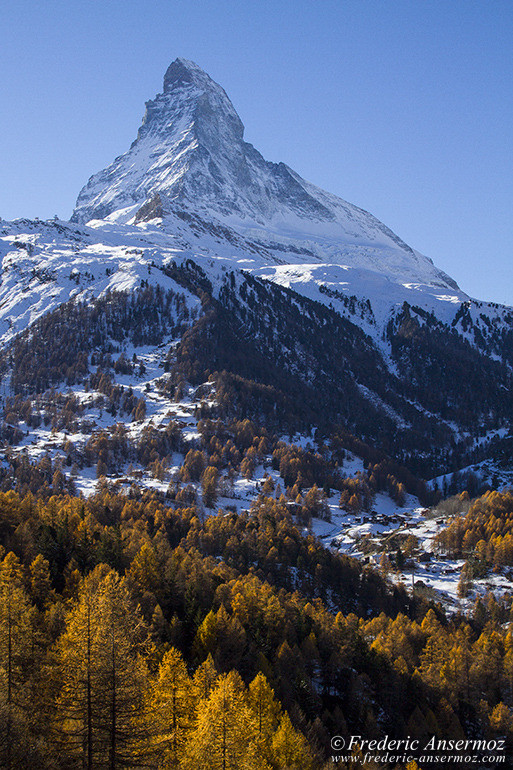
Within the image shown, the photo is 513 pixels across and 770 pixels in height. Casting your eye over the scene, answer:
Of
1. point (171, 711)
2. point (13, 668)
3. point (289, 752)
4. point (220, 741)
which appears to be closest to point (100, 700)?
point (220, 741)

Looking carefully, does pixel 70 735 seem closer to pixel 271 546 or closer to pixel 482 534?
pixel 271 546

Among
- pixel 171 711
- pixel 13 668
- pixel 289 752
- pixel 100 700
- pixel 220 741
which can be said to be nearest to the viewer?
pixel 100 700

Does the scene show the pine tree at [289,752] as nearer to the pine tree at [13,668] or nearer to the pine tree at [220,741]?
the pine tree at [220,741]

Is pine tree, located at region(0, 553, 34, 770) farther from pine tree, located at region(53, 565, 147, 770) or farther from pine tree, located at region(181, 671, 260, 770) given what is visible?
pine tree, located at region(181, 671, 260, 770)

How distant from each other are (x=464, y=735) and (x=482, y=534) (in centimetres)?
11609

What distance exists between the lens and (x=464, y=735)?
275ft

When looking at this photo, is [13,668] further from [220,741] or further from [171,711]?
[220,741]

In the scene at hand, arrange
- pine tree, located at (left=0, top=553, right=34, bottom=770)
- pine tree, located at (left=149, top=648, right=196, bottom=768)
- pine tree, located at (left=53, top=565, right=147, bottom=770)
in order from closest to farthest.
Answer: pine tree, located at (left=0, top=553, right=34, bottom=770)
pine tree, located at (left=53, top=565, right=147, bottom=770)
pine tree, located at (left=149, top=648, right=196, bottom=768)

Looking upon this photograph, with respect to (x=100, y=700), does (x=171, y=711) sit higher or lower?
lower

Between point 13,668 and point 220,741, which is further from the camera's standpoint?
point 13,668

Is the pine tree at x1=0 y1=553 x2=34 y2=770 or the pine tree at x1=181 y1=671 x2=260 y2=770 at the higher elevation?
the pine tree at x1=0 y1=553 x2=34 y2=770

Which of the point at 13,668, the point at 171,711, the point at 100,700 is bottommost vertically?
the point at 171,711

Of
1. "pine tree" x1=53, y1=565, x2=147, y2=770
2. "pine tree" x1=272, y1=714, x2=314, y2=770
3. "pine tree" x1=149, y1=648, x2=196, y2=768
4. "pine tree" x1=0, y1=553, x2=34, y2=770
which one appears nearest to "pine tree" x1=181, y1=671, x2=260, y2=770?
"pine tree" x1=149, y1=648, x2=196, y2=768

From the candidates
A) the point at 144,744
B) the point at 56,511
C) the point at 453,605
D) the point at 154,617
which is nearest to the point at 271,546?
the point at 453,605
